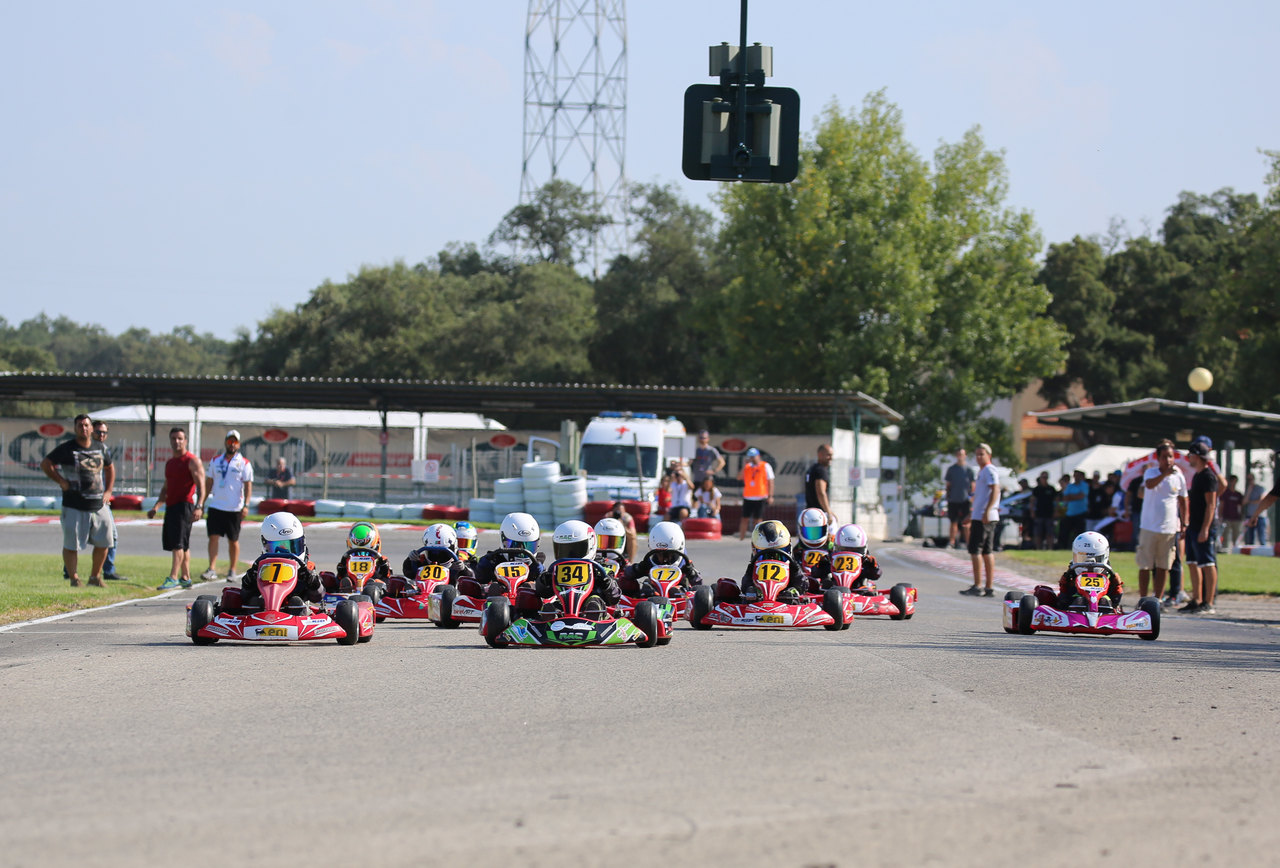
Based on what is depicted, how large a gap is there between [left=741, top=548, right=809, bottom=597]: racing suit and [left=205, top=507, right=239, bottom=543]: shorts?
21.0 feet

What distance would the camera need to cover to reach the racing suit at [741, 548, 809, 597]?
459 inches

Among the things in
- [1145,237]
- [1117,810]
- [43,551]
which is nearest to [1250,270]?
[1145,237]

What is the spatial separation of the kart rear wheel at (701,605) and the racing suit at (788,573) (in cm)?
40

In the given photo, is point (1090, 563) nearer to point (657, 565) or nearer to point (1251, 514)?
point (657, 565)

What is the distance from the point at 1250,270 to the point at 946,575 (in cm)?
2179

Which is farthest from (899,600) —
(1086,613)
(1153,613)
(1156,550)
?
(1156,550)

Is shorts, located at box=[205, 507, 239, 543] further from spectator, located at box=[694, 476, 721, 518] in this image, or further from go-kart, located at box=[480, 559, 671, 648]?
spectator, located at box=[694, 476, 721, 518]

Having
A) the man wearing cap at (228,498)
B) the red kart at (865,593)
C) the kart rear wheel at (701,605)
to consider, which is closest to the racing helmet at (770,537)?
the kart rear wheel at (701,605)

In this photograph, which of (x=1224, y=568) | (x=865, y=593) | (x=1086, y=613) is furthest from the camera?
(x=1224, y=568)

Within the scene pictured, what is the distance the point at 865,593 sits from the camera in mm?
12789

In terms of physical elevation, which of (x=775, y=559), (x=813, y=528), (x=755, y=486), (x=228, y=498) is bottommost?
(x=775, y=559)

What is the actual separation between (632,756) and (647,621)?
415 centimetres

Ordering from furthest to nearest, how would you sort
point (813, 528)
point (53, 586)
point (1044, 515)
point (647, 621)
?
point (1044, 515) < point (53, 586) < point (813, 528) < point (647, 621)

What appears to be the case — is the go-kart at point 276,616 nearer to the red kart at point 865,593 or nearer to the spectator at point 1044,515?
the red kart at point 865,593
